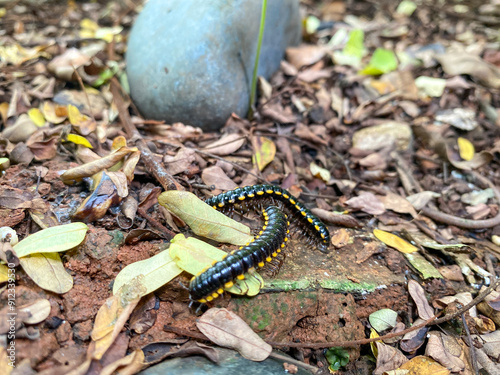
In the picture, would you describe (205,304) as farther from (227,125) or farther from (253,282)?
(227,125)

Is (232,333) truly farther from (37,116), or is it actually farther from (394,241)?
(37,116)

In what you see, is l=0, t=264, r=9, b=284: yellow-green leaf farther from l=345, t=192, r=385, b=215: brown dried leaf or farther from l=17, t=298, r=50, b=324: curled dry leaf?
l=345, t=192, r=385, b=215: brown dried leaf

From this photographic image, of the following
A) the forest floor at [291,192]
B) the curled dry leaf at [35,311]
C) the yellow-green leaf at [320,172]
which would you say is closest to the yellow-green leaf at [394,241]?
the forest floor at [291,192]

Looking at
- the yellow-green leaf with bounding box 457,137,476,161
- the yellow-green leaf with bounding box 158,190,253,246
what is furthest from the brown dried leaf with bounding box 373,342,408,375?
the yellow-green leaf with bounding box 457,137,476,161

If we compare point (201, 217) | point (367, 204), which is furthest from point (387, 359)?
point (201, 217)

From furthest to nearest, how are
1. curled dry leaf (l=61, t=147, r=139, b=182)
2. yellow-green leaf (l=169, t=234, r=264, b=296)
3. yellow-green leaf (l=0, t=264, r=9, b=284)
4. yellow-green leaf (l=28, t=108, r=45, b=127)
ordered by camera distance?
yellow-green leaf (l=28, t=108, r=45, b=127) < curled dry leaf (l=61, t=147, r=139, b=182) < yellow-green leaf (l=169, t=234, r=264, b=296) < yellow-green leaf (l=0, t=264, r=9, b=284)
